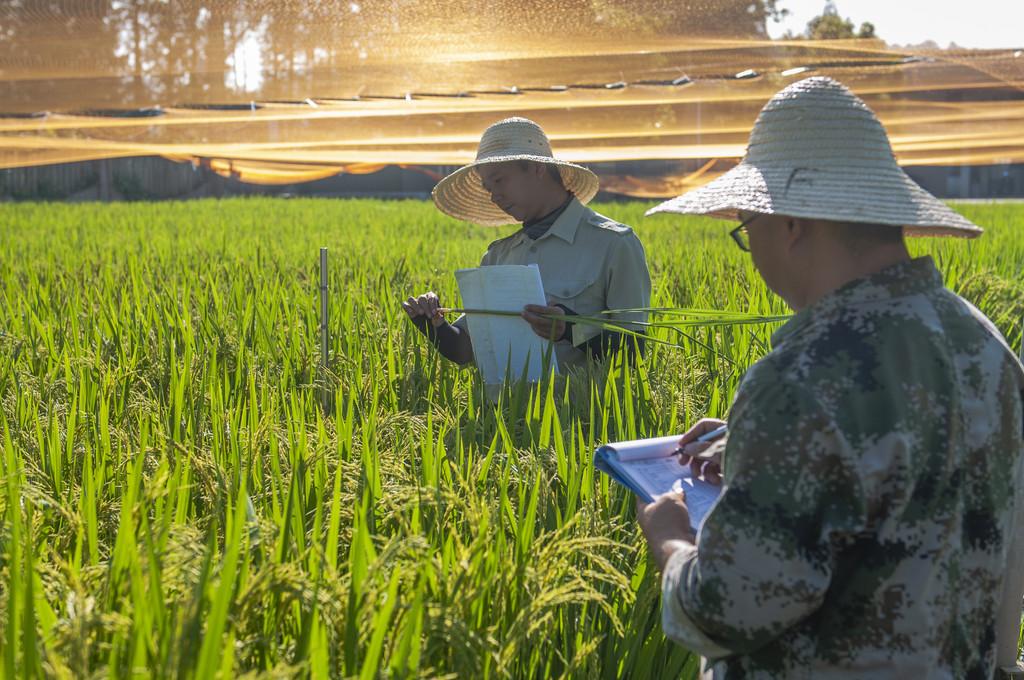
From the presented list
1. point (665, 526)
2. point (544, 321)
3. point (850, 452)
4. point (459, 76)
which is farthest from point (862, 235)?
point (459, 76)

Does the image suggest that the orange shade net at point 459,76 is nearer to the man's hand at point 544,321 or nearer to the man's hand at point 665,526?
the man's hand at point 544,321

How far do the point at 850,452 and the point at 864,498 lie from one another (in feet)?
0.15

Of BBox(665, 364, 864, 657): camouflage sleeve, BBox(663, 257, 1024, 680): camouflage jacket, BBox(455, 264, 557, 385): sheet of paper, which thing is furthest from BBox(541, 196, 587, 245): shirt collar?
BBox(665, 364, 864, 657): camouflage sleeve

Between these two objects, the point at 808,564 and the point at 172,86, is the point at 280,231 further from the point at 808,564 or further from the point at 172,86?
the point at 808,564

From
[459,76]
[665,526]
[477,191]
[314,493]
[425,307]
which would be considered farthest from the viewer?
[459,76]

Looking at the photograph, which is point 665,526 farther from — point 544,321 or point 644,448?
point 544,321

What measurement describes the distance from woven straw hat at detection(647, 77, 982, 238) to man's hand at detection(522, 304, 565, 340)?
1075 mm

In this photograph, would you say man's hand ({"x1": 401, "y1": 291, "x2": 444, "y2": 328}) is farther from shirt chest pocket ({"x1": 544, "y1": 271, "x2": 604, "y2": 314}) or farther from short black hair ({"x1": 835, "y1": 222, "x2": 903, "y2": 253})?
short black hair ({"x1": 835, "y1": 222, "x2": 903, "y2": 253})

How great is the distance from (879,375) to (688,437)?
1.22ft

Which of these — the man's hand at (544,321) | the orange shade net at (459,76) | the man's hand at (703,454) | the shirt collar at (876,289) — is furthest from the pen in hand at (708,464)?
the orange shade net at (459,76)

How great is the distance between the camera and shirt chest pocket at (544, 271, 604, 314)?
2.52 meters

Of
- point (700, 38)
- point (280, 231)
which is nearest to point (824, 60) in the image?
point (700, 38)

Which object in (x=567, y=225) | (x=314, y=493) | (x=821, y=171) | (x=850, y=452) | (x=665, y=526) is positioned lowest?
(x=314, y=493)

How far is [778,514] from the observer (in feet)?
2.85
